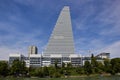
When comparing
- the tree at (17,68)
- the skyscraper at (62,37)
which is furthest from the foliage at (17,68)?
the skyscraper at (62,37)

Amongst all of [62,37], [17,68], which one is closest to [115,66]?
[17,68]

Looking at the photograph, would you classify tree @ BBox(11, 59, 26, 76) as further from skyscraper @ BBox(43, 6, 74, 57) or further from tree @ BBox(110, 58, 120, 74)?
skyscraper @ BBox(43, 6, 74, 57)

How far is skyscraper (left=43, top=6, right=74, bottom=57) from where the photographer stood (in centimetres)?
18812

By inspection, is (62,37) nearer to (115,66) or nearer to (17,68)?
(115,66)

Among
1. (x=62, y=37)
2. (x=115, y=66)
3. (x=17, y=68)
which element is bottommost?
(x=17, y=68)

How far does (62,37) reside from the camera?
19512cm

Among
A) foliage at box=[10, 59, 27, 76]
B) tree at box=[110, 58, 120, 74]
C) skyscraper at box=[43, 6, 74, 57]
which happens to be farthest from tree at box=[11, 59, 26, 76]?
skyscraper at box=[43, 6, 74, 57]

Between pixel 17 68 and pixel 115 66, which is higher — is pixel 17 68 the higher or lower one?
the lower one

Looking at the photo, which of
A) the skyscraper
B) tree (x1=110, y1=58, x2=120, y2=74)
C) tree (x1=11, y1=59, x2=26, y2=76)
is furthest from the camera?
the skyscraper

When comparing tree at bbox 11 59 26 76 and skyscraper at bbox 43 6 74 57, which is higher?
skyscraper at bbox 43 6 74 57

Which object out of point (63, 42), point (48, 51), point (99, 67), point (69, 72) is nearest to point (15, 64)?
point (69, 72)

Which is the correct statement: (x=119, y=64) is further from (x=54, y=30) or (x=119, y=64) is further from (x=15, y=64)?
(x=54, y=30)

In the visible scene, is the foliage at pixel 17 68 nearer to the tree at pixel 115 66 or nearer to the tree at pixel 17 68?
the tree at pixel 17 68

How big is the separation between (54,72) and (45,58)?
82.1 meters
